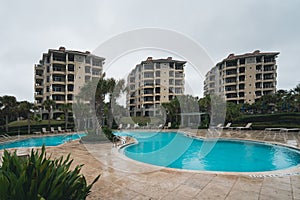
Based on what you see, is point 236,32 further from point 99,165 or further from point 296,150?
point 99,165

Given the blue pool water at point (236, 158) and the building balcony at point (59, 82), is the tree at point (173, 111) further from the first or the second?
the building balcony at point (59, 82)

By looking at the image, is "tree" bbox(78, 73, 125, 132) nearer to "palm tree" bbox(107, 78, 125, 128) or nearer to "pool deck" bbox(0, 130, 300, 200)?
"palm tree" bbox(107, 78, 125, 128)

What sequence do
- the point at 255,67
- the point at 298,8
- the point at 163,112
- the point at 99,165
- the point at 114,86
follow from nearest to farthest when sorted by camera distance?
the point at 99,165 < the point at 298,8 < the point at 114,86 < the point at 163,112 < the point at 255,67

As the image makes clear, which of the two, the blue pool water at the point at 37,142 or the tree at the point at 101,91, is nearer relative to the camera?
the tree at the point at 101,91

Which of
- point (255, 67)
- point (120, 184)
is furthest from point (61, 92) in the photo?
point (255, 67)

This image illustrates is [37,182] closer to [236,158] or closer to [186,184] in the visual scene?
[186,184]

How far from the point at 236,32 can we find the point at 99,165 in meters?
14.3

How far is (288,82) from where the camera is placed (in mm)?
42844

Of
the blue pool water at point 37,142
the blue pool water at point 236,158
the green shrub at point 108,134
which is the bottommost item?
the blue pool water at point 37,142

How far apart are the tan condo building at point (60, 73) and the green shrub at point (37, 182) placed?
3004 centimetres

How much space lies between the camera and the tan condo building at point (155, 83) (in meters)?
36.9

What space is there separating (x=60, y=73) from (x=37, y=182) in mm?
33512

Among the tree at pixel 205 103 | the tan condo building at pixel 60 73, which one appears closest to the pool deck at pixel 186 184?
the tree at pixel 205 103

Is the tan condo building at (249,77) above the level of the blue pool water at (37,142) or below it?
above
